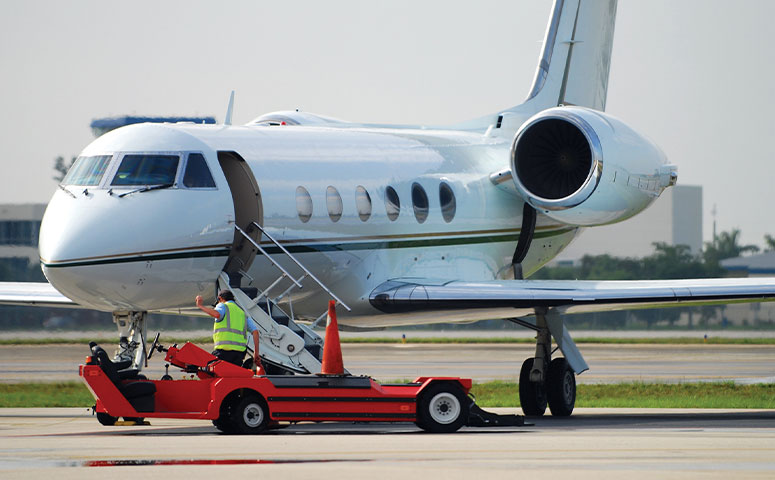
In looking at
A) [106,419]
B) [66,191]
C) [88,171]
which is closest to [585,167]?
[88,171]

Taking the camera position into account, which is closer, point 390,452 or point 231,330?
point 390,452

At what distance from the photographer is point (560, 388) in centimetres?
2377

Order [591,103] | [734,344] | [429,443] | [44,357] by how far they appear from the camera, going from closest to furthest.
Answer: [429,443]
[591,103]
[44,357]
[734,344]

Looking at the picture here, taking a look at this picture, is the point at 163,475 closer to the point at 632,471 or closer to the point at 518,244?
the point at 632,471

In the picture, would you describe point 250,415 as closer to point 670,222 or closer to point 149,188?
point 149,188

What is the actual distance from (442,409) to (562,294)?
4.49 m

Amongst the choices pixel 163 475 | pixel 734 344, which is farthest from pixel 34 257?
pixel 163 475

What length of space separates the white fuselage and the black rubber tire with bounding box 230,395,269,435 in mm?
2437

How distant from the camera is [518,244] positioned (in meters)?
25.7

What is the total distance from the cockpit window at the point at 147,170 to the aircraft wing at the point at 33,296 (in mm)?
3939

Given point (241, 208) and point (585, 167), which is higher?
point (585, 167)

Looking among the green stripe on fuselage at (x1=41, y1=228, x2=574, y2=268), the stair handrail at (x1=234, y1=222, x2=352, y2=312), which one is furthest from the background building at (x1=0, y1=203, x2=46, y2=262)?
the stair handrail at (x1=234, y1=222, x2=352, y2=312)

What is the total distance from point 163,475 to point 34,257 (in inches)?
1216

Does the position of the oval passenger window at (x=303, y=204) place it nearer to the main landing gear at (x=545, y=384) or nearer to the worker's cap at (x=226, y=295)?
the worker's cap at (x=226, y=295)
